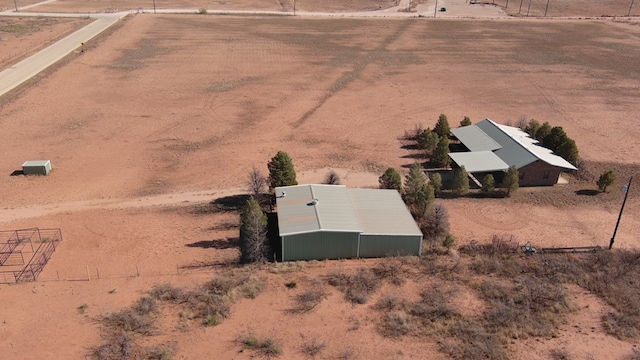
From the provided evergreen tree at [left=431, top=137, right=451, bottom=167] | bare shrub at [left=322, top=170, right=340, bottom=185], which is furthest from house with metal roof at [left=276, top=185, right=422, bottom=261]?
evergreen tree at [left=431, top=137, right=451, bottom=167]

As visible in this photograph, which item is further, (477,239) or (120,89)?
(120,89)

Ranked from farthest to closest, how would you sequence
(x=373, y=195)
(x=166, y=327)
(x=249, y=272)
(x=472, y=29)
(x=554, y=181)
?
(x=472, y=29) < (x=554, y=181) < (x=373, y=195) < (x=249, y=272) < (x=166, y=327)

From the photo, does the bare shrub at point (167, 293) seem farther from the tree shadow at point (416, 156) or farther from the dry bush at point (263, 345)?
the tree shadow at point (416, 156)

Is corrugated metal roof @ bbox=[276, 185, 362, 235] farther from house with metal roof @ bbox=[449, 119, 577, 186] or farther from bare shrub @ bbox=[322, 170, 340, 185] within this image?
house with metal roof @ bbox=[449, 119, 577, 186]

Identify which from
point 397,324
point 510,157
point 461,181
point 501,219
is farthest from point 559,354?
point 510,157

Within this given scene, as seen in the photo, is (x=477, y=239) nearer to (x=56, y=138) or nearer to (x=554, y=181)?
(x=554, y=181)

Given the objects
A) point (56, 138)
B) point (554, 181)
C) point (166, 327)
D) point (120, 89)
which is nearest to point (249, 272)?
point (166, 327)

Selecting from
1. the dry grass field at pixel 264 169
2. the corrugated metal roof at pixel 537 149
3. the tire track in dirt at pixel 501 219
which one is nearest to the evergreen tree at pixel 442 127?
the dry grass field at pixel 264 169
